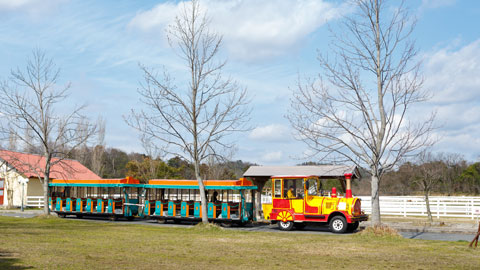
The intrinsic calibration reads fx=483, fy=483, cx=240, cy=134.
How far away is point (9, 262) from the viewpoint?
9922 millimetres

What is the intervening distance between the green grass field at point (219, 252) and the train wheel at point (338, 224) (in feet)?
10.5

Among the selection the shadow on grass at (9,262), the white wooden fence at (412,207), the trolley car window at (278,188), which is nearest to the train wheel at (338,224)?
the trolley car window at (278,188)

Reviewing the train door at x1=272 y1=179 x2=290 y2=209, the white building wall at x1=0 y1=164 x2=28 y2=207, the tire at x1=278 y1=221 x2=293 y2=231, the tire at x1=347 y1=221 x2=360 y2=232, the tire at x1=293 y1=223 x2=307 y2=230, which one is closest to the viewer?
the tire at x1=347 y1=221 x2=360 y2=232

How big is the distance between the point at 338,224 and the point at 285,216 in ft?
7.77

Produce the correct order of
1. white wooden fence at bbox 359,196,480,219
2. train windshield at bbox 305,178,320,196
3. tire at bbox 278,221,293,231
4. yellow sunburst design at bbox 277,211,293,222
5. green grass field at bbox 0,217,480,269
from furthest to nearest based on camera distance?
white wooden fence at bbox 359,196,480,219 < tire at bbox 278,221,293,231 < yellow sunburst design at bbox 277,211,293,222 < train windshield at bbox 305,178,320,196 < green grass field at bbox 0,217,480,269

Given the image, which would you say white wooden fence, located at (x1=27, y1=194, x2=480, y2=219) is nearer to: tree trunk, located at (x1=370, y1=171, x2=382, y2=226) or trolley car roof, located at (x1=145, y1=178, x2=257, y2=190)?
trolley car roof, located at (x1=145, y1=178, x2=257, y2=190)

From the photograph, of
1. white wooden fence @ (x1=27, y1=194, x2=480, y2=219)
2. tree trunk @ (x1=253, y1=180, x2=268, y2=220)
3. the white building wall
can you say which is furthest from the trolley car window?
the white building wall

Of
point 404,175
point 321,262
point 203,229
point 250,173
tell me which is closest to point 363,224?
point 250,173

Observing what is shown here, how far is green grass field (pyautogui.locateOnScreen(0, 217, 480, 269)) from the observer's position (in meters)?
10.5

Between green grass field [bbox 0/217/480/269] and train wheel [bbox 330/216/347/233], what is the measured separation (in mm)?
3202

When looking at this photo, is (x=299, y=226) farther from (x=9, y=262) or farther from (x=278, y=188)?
(x=9, y=262)

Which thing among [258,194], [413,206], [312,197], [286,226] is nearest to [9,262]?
[286,226]

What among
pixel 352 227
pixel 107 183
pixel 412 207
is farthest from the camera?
pixel 412 207

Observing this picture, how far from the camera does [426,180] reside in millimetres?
23766
